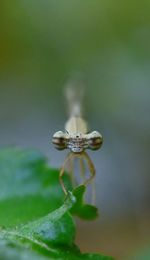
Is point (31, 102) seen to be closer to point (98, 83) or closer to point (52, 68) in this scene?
point (52, 68)

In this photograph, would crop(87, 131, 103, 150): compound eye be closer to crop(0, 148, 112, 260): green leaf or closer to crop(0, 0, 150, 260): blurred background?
crop(0, 148, 112, 260): green leaf

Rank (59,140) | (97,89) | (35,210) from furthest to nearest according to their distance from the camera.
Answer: (97,89) < (59,140) < (35,210)

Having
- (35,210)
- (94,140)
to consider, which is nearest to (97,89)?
(94,140)

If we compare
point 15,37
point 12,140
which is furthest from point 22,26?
point 12,140

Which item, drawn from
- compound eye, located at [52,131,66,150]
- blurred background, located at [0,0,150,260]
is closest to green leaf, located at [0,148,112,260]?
compound eye, located at [52,131,66,150]

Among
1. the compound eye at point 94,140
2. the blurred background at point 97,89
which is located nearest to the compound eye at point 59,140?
the compound eye at point 94,140

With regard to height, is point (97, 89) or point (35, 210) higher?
point (97, 89)

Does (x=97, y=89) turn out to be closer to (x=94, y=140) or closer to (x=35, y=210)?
(x=94, y=140)
